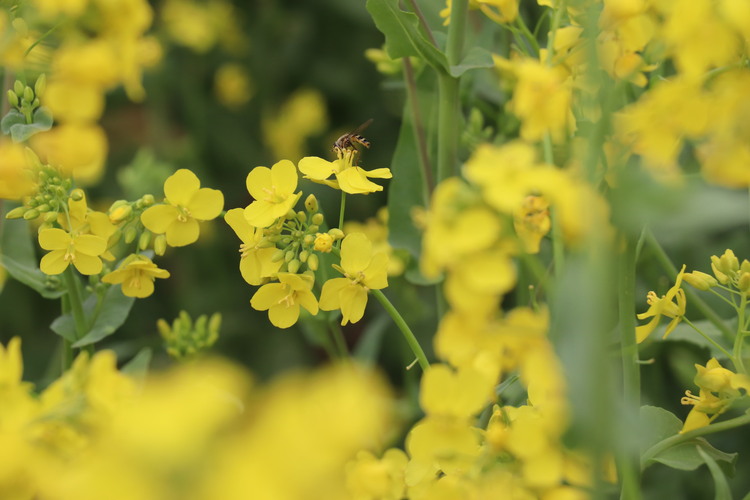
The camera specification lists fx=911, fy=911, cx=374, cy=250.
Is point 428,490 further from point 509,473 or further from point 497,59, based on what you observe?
point 497,59

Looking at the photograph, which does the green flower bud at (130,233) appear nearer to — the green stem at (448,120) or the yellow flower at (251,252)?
the yellow flower at (251,252)

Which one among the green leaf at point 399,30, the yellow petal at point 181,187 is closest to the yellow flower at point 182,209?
the yellow petal at point 181,187

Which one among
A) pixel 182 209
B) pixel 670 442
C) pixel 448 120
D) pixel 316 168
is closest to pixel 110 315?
pixel 182 209

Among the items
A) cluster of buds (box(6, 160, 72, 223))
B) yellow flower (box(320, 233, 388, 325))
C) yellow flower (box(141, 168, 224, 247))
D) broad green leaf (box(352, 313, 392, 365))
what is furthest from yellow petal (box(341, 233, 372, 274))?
broad green leaf (box(352, 313, 392, 365))

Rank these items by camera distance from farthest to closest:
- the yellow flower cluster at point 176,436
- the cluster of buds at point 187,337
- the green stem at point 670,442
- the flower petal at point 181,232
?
the cluster of buds at point 187,337
the flower petal at point 181,232
the green stem at point 670,442
the yellow flower cluster at point 176,436

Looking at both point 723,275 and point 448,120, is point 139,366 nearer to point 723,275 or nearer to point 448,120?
point 448,120
